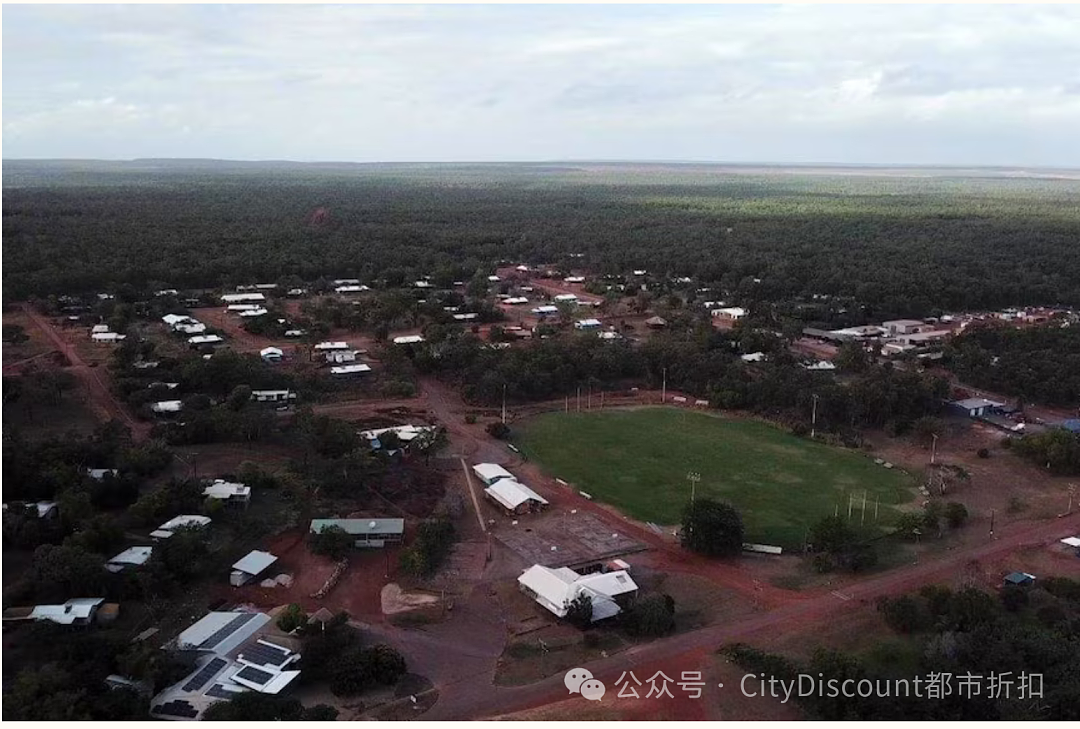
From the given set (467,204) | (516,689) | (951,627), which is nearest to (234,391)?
(516,689)

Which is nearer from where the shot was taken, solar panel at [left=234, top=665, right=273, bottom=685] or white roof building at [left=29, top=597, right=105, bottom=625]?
solar panel at [left=234, top=665, right=273, bottom=685]

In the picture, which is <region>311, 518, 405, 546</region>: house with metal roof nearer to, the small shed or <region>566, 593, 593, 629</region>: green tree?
<region>566, 593, 593, 629</region>: green tree

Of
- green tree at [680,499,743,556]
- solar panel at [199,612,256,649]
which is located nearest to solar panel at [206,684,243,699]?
solar panel at [199,612,256,649]

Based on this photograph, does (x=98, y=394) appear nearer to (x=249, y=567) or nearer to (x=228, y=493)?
(x=228, y=493)

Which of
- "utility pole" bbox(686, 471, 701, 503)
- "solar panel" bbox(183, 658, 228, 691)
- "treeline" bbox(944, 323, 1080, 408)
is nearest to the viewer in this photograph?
"solar panel" bbox(183, 658, 228, 691)

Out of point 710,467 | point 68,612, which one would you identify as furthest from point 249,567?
point 710,467
